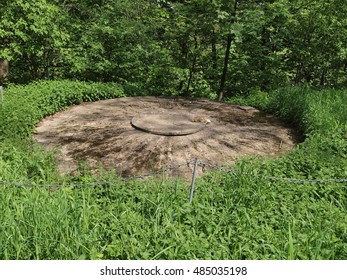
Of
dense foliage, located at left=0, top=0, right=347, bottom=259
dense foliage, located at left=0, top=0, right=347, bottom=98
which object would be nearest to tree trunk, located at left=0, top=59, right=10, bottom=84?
dense foliage, located at left=0, top=0, right=347, bottom=259

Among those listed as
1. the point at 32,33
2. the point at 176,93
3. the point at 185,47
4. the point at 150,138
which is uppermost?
the point at 32,33

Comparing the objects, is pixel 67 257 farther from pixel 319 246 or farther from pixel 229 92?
pixel 229 92

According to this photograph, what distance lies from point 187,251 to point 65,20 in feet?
33.4

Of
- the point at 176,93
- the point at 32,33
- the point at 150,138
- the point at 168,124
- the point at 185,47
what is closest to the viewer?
the point at 150,138

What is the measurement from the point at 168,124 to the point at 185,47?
5.70 metres

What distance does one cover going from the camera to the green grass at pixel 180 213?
8.81 feet

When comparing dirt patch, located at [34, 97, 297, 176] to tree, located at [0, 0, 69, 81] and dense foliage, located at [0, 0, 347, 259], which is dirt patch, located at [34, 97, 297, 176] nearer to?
dense foliage, located at [0, 0, 347, 259]

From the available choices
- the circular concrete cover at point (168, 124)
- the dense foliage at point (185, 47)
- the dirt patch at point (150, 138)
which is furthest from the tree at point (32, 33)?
the circular concrete cover at point (168, 124)

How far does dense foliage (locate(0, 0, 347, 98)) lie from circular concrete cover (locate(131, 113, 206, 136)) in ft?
12.7

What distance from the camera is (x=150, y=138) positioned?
568 centimetres

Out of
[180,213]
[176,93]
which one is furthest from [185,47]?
[180,213]

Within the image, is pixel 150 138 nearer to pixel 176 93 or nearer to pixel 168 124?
pixel 168 124
